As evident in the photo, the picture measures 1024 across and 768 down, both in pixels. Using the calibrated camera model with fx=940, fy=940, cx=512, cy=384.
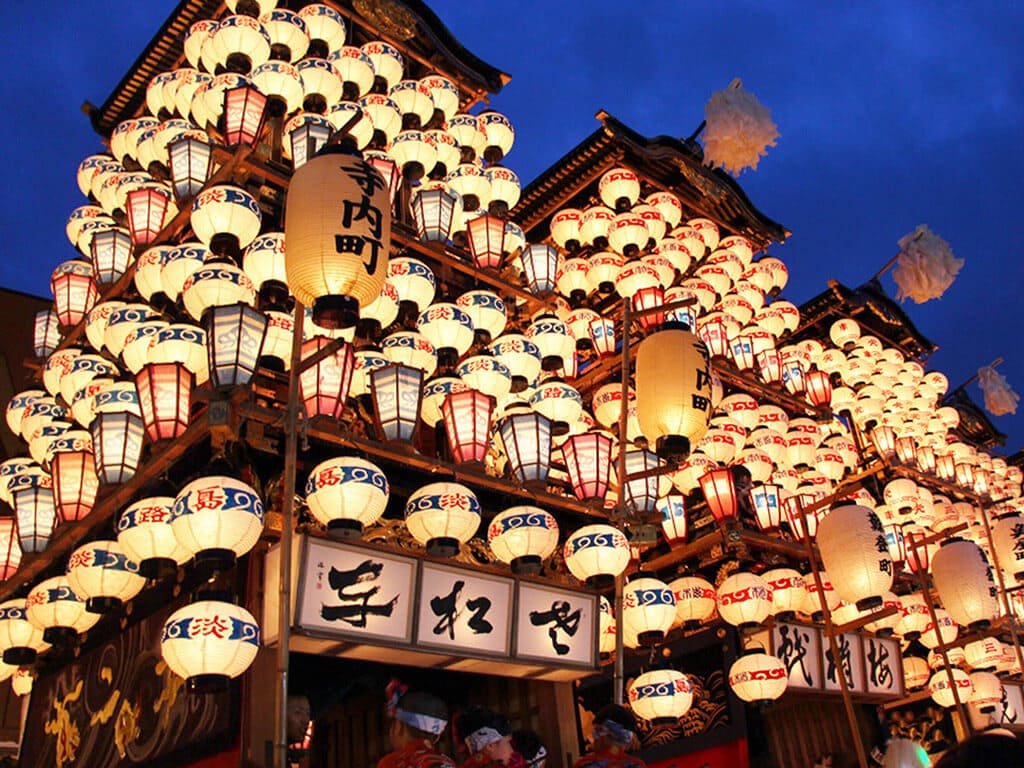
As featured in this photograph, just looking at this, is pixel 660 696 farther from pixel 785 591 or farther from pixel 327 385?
pixel 327 385

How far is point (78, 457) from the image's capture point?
27.6 feet

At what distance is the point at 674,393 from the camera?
8344mm

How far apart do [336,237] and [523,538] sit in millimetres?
3046

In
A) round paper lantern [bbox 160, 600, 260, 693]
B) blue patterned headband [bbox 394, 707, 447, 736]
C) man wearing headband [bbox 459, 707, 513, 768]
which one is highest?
round paper lantern [bbox 160, 600, 260, 693]

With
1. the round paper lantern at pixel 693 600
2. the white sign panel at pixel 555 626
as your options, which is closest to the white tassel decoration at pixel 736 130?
the round paper lantern at pixel 693 600

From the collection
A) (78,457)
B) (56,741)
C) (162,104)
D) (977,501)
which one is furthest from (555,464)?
(977,501)

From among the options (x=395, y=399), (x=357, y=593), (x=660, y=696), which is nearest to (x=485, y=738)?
(x=357, y=593)

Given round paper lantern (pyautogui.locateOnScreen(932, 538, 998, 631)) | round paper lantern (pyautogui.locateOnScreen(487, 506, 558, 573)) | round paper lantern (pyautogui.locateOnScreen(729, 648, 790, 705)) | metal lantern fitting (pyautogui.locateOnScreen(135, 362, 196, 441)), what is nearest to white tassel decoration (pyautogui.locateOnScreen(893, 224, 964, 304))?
round paper lantern (pyautogui.locateOnScreen(932, 538, 998, 631))

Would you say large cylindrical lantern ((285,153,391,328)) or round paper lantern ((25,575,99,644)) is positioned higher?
large cylindrical lantern ((285,153,391,328))

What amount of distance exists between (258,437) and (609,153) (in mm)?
9625

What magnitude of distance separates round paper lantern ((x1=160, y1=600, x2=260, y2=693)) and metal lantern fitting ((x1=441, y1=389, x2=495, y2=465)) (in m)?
2.52

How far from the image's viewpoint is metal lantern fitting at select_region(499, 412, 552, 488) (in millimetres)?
8461

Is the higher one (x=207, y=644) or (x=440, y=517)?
(x=440, y=517)

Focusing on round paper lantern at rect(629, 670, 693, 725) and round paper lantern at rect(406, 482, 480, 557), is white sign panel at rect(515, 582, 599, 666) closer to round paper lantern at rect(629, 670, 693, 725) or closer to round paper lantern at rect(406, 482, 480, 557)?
round paper lantern at rect(406, 482, 480, 557)
